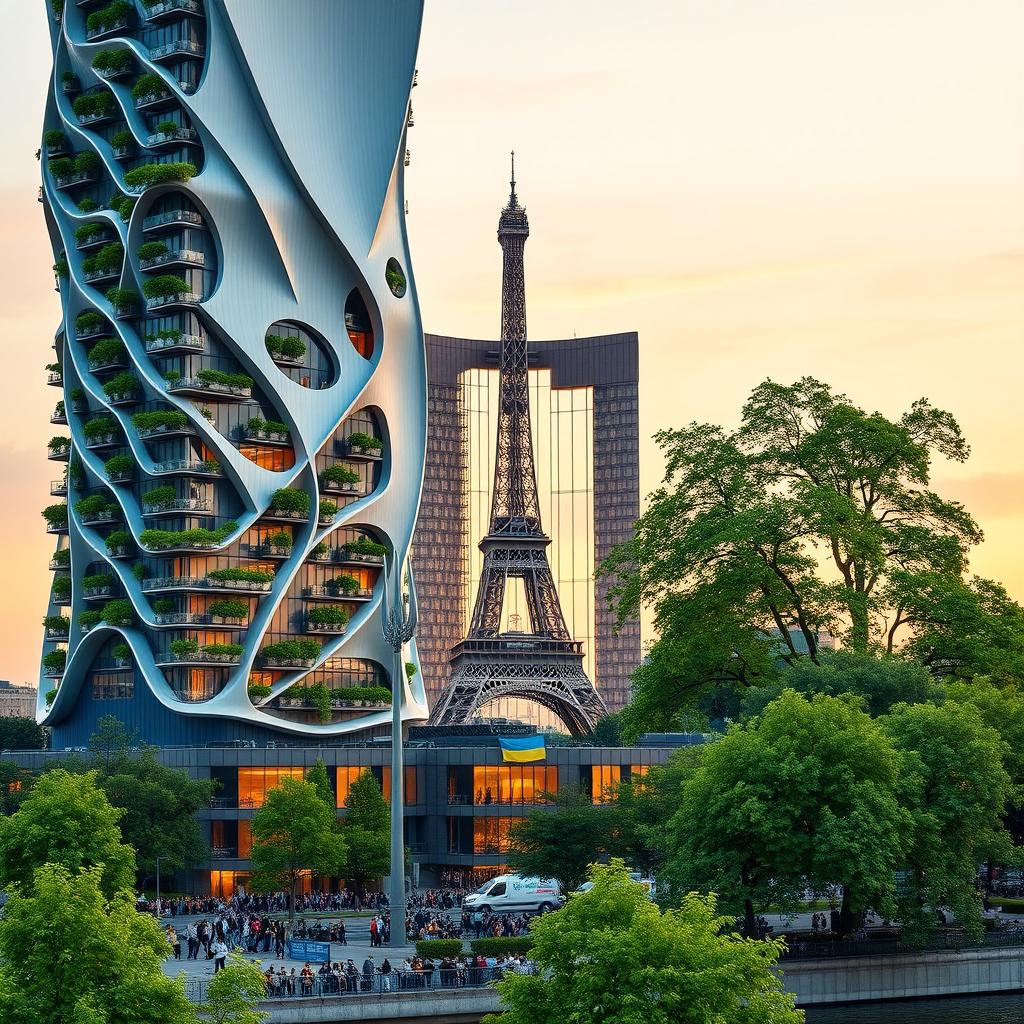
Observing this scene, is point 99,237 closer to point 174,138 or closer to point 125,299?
point 125,299

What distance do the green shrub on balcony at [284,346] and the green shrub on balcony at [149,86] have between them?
16212mm

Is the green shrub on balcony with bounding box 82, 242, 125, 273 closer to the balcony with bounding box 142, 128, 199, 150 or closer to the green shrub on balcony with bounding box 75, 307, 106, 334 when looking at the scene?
the green shrub on balcony with bounding box 75, 307, 106, 334

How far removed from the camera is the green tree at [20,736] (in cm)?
14725

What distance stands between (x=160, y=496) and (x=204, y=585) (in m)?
5.79

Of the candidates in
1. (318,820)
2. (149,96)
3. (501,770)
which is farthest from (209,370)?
(318,820)

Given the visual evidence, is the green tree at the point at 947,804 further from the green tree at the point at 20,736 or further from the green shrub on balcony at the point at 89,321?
the green tree at the point at 20,736

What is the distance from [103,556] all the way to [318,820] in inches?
1407

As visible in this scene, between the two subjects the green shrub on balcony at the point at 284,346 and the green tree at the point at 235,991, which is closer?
the green tree at the point at 235,991

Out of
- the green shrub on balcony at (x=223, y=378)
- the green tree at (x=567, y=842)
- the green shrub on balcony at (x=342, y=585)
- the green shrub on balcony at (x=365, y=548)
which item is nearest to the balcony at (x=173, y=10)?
the green shrub on balcony at (x=223, y=378)

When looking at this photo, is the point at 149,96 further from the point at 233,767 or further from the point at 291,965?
the point at 291,965

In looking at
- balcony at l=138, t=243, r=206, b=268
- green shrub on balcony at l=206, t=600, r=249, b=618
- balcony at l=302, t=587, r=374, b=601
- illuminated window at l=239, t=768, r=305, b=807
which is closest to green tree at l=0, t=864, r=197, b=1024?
illuminated window at l=239, t=768, r=305, b=807

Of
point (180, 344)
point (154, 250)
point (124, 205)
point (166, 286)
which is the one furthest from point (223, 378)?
point (124, 205)

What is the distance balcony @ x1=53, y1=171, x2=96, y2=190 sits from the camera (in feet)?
379

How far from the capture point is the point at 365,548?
379 feet
